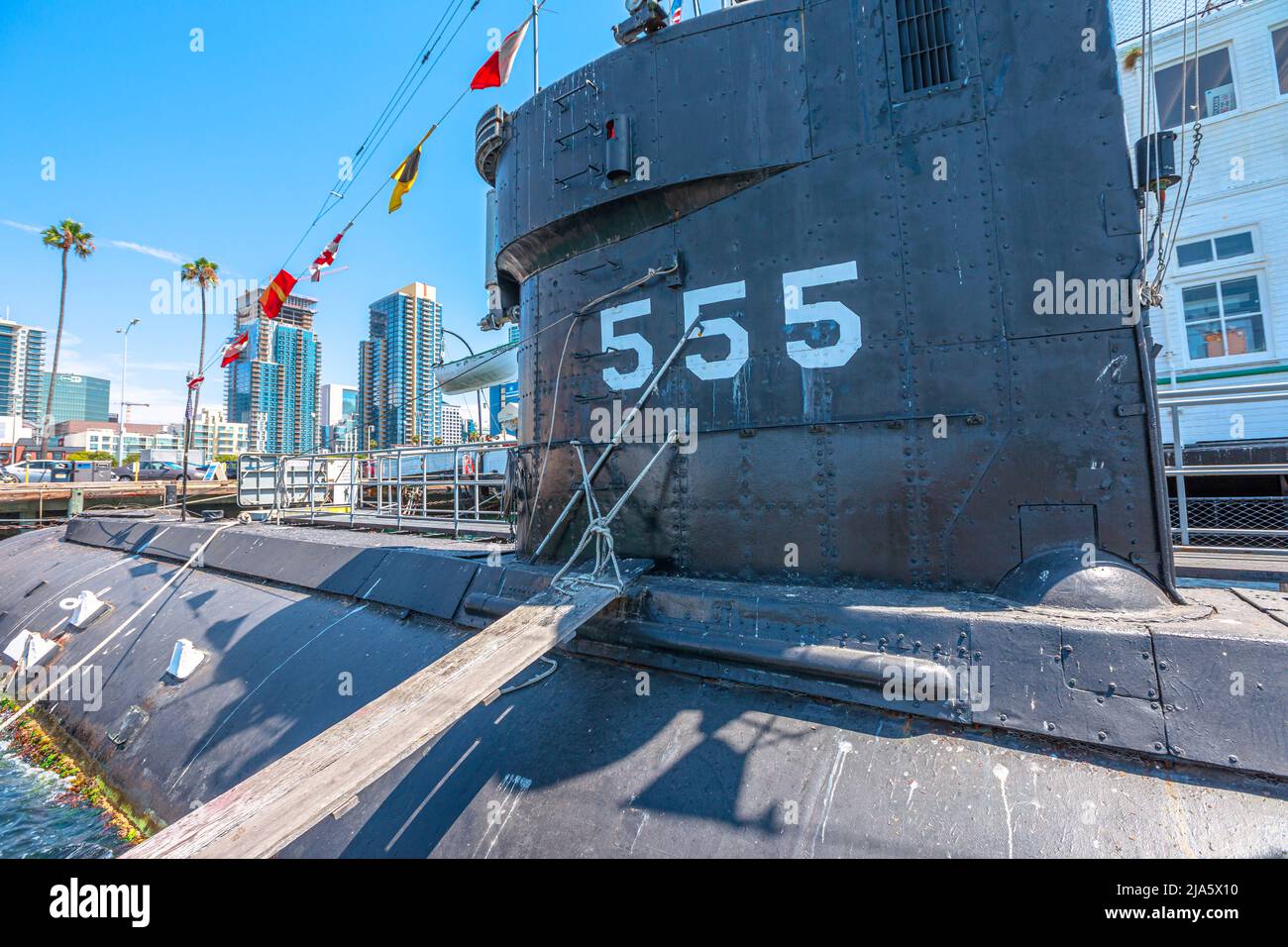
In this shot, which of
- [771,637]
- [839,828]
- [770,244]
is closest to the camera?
[839,828]

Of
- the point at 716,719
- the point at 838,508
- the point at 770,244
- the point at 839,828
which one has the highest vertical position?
the point at 770,244

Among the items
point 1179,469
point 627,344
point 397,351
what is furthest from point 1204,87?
point 397,351

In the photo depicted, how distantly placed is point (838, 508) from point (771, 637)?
2.95ft

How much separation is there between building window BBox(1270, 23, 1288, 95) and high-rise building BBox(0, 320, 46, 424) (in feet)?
654

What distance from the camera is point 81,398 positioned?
187 m

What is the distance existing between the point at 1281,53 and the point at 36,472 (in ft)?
184

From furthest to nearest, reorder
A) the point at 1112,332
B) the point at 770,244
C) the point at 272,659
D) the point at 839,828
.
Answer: the point at 272,659 → the point at 770,244 → the point at 1112,332 → the point at 839,828

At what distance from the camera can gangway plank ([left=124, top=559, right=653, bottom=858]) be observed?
93.6 inches

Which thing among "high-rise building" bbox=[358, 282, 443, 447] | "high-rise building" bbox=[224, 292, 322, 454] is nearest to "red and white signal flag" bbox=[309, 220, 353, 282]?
"high-rise building" bbox=[358, 282, 443, 447]

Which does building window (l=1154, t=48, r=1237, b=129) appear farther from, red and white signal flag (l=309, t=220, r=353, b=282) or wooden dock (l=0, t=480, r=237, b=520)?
wooden dock (l=0, t=480, r=237, b=520)

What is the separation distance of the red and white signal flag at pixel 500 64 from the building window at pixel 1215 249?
49.5 feet

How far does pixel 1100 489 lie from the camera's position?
3.30 metres
